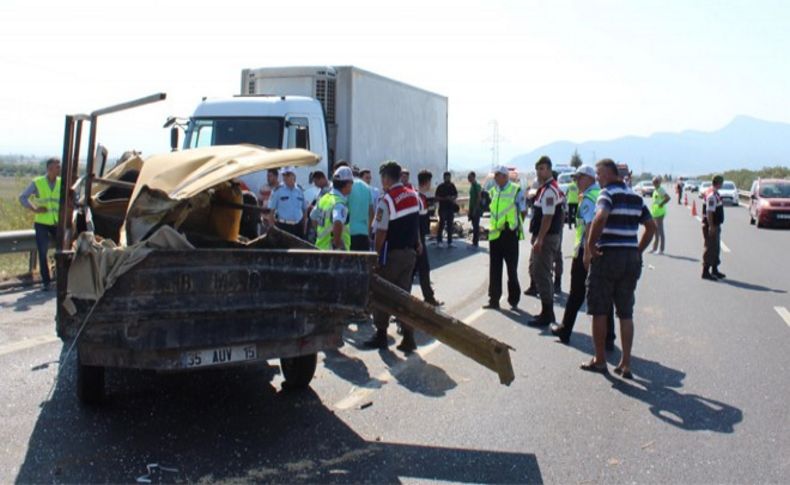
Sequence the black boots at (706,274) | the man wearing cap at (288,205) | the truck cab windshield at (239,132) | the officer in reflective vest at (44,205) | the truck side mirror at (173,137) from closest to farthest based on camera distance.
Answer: the man wearing cap at (288,205) < the officer in reflective vest at (44,205) < the black boots at (706,274) < the truck cab windshield at (239,132) < the truck side mirror at (173,137)

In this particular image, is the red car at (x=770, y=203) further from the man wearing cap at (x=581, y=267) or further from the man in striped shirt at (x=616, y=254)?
the man in striped shirt at (x=616, y=254)

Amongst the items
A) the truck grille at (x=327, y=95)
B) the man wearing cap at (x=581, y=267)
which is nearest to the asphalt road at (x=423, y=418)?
the man wearing cap at (x=581, y=267)

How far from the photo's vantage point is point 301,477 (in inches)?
179

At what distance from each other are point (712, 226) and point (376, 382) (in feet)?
28.6

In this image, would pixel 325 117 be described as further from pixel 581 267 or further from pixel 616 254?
pixel 616 254

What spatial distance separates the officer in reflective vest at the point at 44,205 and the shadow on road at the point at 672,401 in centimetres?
812

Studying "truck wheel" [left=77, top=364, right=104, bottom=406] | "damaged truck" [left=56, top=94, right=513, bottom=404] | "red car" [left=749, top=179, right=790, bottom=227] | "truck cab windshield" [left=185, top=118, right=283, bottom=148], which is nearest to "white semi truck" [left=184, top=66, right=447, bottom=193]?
"truck cab windshield" [left=185, top=118, right=283, bottom=148]

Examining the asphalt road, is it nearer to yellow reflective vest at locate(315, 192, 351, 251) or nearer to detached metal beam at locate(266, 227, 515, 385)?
detached metal beam at locate(266, 227, 515, 385)

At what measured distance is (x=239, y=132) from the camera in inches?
571

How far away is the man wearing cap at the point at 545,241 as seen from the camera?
925cm

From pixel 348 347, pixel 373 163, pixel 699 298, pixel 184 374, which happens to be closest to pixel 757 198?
pixel 373 163

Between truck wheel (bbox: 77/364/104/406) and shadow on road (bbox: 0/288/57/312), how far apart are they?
4545mm

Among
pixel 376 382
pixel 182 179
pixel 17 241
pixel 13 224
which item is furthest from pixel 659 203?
pixel 182 179

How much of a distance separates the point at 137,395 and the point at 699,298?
28.4ft
